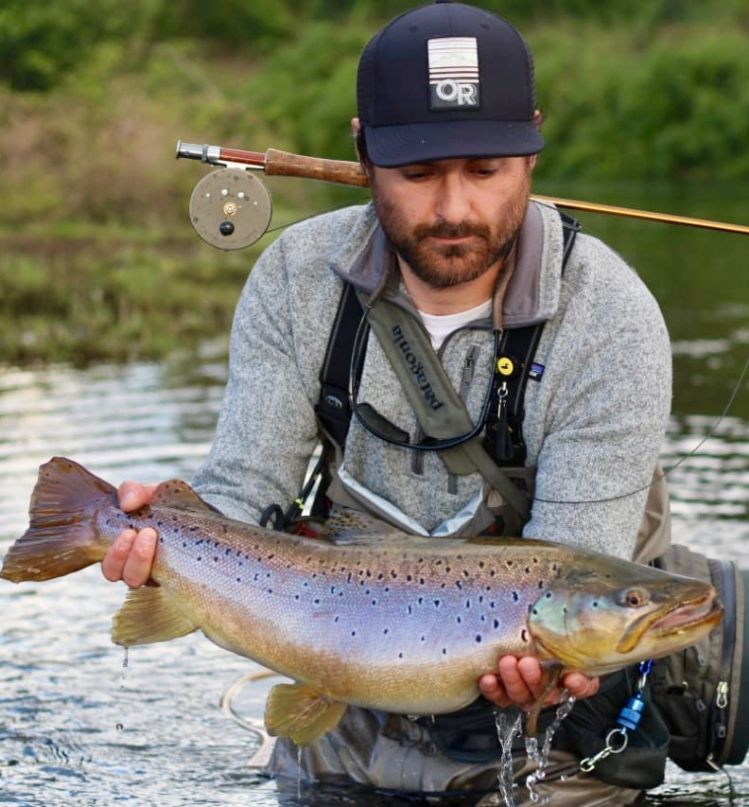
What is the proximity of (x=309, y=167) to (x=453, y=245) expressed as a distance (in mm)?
667

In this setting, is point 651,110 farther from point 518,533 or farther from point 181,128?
point 518,533

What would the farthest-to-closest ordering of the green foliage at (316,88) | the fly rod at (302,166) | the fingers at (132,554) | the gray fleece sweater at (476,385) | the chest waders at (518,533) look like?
the green foliage at (316,88)
the fly rod at (302,166)
the chest waders at (518,533)
the gray fleece sweater at (476,385)
the fingers at (132,554)

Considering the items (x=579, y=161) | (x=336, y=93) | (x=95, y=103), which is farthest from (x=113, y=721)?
Result: (x=336, y=93)

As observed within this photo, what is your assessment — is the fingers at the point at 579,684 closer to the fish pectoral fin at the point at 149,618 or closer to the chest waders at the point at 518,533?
the chest waders at the point at 518,533

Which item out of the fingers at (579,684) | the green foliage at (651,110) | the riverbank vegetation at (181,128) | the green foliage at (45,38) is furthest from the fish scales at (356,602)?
the green foliage at (651,110)

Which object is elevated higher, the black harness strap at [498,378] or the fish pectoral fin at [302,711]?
the black harness strap at [498,378]

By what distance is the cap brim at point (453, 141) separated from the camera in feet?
12.8

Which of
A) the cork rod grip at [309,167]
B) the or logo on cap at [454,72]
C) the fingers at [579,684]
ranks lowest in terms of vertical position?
the fingers at [579,684]

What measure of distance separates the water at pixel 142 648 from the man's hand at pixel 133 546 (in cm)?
99

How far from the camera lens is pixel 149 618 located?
13.0 ft

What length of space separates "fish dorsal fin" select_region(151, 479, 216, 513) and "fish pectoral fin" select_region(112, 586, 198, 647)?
200mm

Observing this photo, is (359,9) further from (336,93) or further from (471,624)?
(471,624)

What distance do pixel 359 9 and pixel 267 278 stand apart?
73345 mm

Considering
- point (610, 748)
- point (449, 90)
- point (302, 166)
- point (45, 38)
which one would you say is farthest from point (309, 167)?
point (45, 38)
